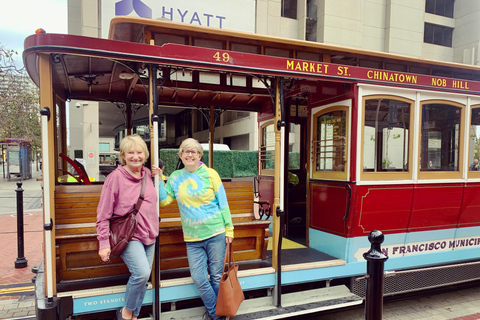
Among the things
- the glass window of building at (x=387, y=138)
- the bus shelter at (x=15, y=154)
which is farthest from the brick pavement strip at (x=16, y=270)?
the bus shelter at (x=15, y=154)

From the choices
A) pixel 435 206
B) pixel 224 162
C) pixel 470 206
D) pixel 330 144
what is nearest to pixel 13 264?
pixel 330 144

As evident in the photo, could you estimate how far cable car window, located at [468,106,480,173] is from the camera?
4270 mm

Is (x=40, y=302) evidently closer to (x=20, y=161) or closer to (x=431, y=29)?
(x=20, y=161)

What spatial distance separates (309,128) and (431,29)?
25.8 metres

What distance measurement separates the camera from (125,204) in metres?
2.45

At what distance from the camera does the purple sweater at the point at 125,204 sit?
93.5 inches

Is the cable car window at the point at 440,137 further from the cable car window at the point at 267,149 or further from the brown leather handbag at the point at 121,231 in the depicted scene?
the brown leather handbag at the point at 121,231

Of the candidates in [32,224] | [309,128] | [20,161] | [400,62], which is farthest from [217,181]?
[20,161]

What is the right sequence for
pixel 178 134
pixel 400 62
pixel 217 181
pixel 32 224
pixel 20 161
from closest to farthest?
pixel 217 181 < pixel 400 62 < pixel 32 224 < pixel 20 161 < pixel 178 134

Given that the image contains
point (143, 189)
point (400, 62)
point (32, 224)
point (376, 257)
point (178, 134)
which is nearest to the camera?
point (376, 257)

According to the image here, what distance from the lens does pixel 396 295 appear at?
13.9 feet

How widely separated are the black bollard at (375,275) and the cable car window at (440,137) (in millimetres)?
2159

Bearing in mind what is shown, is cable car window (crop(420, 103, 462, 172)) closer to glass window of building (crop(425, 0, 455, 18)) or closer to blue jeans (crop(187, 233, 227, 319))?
blue jeans (crop(187, 233, 227, 319))

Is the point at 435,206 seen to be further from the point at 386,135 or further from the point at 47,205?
the point at 47,205
